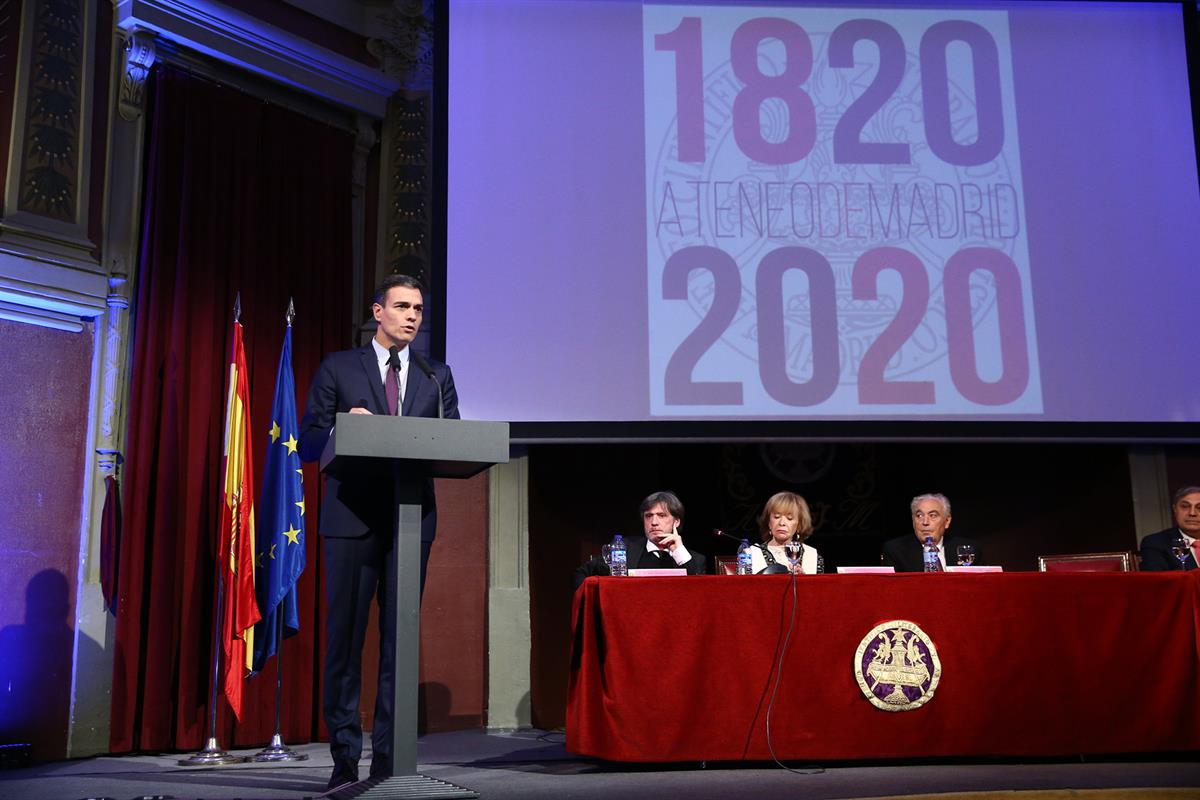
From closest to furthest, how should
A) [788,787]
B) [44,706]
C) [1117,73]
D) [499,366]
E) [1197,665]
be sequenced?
[788,787] → [1197,665] → [44,706] → [499,366] → [1117,73]

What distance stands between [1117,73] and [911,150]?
4.07 ft

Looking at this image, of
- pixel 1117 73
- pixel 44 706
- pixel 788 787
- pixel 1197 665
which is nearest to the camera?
pixel 788 787

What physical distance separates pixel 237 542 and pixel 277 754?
86cm

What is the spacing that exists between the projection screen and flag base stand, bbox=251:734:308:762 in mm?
1722

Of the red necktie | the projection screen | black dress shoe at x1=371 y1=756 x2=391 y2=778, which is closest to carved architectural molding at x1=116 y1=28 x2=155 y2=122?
the projection screen

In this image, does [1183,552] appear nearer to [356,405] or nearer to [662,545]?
[662,545]

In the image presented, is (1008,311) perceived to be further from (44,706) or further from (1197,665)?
(44,706)

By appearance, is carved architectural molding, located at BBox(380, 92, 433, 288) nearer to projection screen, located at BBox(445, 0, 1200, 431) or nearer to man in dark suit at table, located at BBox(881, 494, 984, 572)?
projection screen, located at BBox(445, 0, 1200, 431)

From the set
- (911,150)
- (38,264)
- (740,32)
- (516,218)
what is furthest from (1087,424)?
(38,264)

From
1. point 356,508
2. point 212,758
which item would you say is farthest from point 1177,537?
point 212,758

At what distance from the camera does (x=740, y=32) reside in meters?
5.47

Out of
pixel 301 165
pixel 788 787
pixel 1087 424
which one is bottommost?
pixel 788 787

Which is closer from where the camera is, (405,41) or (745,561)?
(745,561)

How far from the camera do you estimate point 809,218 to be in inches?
208
